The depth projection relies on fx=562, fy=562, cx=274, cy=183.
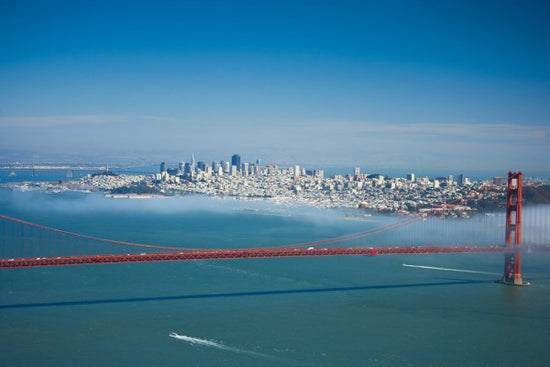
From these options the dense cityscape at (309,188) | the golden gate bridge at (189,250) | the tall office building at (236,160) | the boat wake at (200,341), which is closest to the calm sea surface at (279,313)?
the boat wake at (200,341)

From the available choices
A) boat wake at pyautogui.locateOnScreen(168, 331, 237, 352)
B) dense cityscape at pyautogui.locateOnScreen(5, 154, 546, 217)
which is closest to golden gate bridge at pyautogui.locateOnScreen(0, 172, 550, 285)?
boat wake at pyautogui.locateOnScreen(168, 331, 237, 352)

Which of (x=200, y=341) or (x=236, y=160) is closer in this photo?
(x=200, y=341)

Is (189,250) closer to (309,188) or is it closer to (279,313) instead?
(279,313)

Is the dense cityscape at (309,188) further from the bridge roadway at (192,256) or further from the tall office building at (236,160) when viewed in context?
the bridge roadway at (192,256)

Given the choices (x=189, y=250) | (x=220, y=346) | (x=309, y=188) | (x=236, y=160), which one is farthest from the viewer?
(x=236, y=160)

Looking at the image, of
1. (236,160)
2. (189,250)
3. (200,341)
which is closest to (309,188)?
(236,160)

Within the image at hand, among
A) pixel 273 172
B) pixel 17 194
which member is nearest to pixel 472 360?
pixel 17 194
